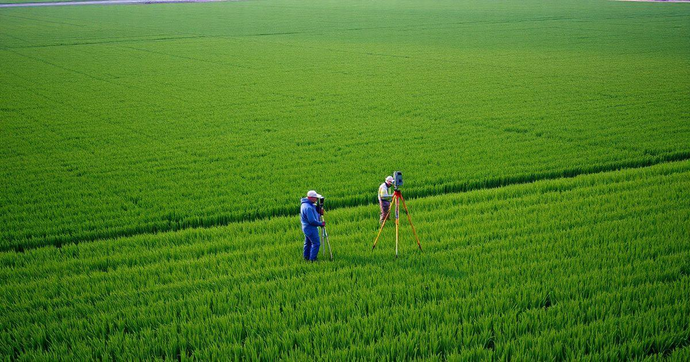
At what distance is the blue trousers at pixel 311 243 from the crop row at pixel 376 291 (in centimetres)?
25

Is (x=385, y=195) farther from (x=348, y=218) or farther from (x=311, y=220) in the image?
(x=311, y=220)

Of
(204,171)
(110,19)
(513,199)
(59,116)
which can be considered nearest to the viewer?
(513,199)

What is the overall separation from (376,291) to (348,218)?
3.26m

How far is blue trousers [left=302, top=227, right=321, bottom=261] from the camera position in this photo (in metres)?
8.01

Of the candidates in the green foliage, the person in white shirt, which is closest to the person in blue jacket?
the person in white shirt

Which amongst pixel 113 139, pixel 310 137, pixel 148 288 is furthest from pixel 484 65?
pixel 148 288

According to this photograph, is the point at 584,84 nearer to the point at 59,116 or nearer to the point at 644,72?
the point at 644,72

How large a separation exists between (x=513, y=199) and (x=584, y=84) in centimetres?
1726

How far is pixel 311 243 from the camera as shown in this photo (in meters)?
8.26

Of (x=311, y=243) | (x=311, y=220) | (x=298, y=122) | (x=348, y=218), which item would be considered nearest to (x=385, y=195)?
(x=348, y=218)

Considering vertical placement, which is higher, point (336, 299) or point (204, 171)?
point (204, 171)

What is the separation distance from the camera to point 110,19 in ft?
237

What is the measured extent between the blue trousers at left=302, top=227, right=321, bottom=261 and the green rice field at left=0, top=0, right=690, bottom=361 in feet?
0.88

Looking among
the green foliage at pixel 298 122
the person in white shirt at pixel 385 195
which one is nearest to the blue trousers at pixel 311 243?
the person in white shirt at pixel 385 195
